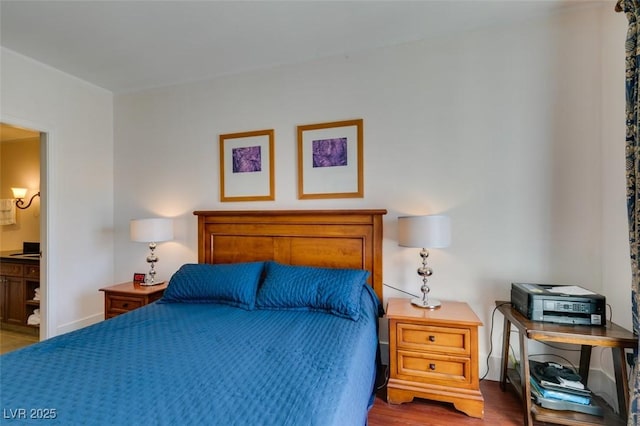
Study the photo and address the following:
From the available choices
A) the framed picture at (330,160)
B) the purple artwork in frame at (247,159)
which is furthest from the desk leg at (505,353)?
the purple artwork in frame at (247,159)

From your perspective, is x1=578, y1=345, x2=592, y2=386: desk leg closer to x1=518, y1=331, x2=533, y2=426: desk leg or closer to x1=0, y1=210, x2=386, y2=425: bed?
x1=518, y1=331, x2=533, y2=426: desk leg

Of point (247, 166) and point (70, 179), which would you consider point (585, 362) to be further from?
point (70, 179)

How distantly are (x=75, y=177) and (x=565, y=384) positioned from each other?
4.39m

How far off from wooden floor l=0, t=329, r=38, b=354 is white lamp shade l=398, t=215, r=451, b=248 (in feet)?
13.0

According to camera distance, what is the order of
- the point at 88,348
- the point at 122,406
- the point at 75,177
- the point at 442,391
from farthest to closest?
1. the point at 75,177
2. the point at 442,391
3. the point at 88,348
4. the point at 122,406

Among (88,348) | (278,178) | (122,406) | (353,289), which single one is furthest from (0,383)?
(278,178)

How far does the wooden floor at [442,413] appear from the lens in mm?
1739

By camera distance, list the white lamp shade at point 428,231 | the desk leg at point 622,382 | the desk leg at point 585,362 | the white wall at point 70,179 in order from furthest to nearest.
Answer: the white wall at point 70,179, the white lamp shade at point 428,231, the desk leg at point 585,362, the desk leg at point 622,382

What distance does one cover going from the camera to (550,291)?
177cm

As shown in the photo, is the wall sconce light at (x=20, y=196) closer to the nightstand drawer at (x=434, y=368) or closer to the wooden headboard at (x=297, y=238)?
the wooden headboard at (x=297, y=238)

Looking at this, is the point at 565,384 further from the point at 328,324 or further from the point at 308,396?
the point at 308,396

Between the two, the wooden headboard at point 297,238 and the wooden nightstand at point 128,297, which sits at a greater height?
the wooden headboard at point 297,238

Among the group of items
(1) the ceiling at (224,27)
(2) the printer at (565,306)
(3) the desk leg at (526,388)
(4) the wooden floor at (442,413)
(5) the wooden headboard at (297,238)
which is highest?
(1) the ceiling at (224,27)

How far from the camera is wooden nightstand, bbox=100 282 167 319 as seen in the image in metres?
2.55
